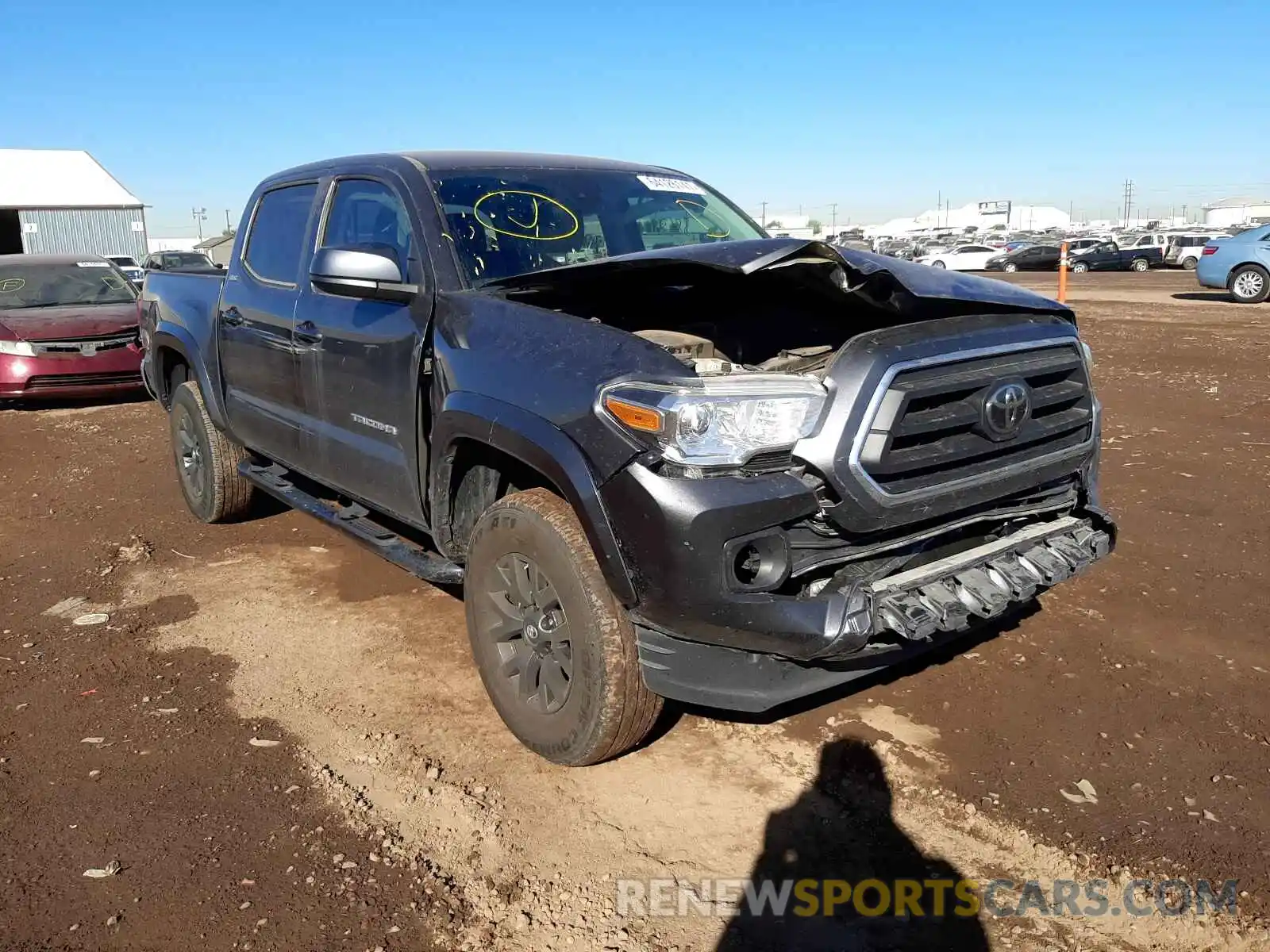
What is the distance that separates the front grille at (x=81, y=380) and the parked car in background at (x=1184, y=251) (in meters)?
35.9

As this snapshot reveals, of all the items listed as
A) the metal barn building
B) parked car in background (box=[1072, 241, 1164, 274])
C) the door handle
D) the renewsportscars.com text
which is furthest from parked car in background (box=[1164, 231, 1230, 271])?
the metal barn building

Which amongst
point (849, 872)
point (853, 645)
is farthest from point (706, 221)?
point (849, 872)

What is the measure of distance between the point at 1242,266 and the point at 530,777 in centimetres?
1843

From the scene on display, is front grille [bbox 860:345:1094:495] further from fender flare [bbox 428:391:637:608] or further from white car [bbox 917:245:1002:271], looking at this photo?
white car [bbox 917:245:1002:271]

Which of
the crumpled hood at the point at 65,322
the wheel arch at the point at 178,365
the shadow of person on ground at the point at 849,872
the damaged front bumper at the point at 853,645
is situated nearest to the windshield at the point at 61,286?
the crumpled hood at the point at 65,322

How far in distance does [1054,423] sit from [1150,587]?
1.82m

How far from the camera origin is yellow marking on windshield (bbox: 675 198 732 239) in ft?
14.9

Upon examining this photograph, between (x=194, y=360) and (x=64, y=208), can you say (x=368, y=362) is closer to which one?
(x=194, y=360)

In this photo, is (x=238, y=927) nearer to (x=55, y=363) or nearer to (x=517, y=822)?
(x=517, y=822)

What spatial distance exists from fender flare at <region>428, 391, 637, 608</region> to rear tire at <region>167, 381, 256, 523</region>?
8.72 feet

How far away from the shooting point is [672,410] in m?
2.62

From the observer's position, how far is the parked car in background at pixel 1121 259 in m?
37.5

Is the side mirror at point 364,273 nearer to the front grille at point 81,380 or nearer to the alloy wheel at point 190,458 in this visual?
the alloy wheel at point 190,458

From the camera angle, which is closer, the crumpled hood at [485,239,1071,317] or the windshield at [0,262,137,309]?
the crumpled hood at [485,239,1071,317]
